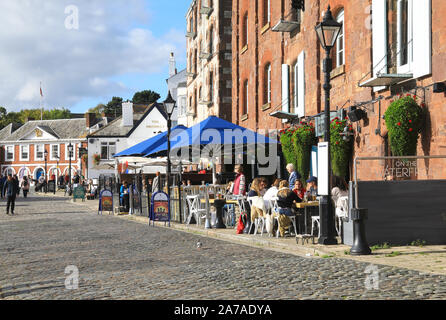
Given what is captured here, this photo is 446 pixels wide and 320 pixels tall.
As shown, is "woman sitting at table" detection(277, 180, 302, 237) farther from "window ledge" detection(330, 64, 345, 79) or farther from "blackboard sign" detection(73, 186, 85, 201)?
"blackboard sign" detection(73, 186, 85, 201)

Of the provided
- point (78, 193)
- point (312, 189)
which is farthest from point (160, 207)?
point (78, 193)

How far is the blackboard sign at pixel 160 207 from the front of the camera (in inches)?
670

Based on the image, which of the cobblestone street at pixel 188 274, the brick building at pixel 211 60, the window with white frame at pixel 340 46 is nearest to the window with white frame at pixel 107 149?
the brick building at pixel 211 60

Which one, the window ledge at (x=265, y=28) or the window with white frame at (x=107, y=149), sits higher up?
the window ledge at (x=265, y=28)

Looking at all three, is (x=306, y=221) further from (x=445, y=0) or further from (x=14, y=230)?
(x=14, y=230)

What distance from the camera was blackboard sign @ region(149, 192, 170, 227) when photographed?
1702cm

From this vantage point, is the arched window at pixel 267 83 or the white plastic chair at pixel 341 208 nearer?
the white plastic chair at pixel 341 208

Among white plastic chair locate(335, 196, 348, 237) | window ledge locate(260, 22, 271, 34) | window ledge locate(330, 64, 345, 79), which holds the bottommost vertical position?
white plastic chair locate(335, 196, 348, 237)

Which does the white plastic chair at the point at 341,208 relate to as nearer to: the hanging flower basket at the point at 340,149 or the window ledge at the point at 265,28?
the hanging flower basket at the point at 340,149

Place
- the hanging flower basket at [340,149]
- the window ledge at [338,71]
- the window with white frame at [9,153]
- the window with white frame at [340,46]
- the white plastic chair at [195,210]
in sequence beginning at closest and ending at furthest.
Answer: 1. the hanging flower basket at [340,149]
2. the window ledge at [338,71]
3. the white plastic chair at [195,210]
4. the window with white frame at [340,46]
5. the window with white frame at [9,153]

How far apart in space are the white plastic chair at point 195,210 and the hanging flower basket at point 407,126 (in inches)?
247

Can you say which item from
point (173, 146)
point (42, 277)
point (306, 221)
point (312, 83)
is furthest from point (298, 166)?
point (42, 277)

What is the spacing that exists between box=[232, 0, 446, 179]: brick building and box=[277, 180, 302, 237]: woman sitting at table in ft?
8.48

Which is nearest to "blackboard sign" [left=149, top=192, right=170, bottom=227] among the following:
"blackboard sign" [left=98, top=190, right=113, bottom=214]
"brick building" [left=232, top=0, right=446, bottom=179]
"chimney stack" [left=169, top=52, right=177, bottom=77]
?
"brick building" [left=232, top=0, right=446, bottom=179]
